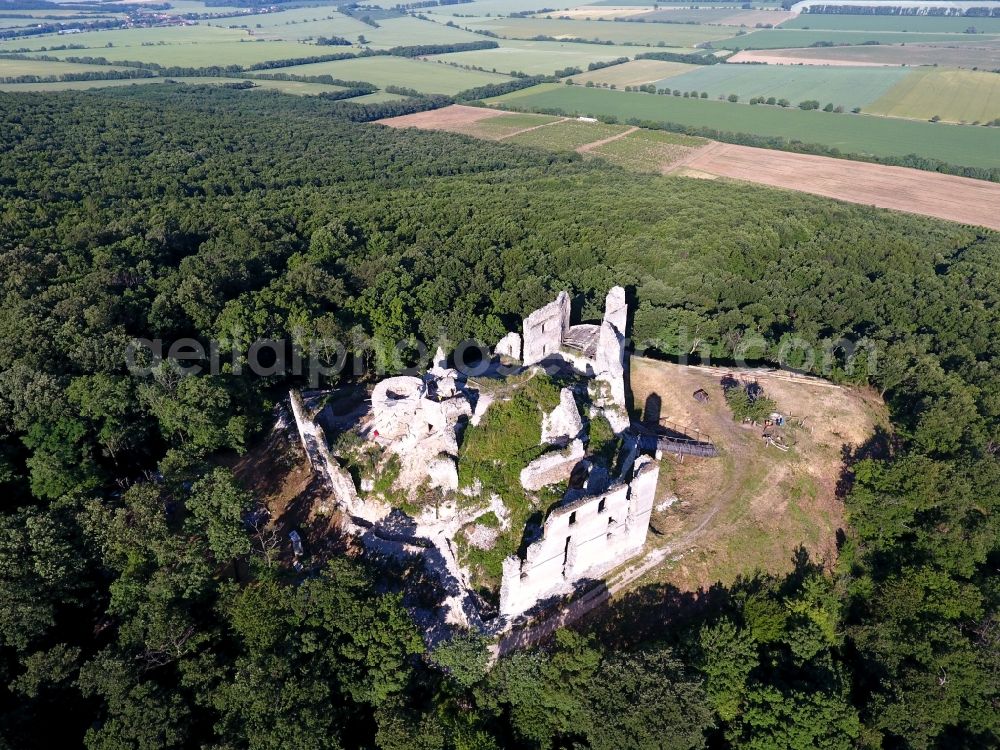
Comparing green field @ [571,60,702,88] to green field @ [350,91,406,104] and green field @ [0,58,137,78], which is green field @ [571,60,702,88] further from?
green field @ [0,58,137,78]

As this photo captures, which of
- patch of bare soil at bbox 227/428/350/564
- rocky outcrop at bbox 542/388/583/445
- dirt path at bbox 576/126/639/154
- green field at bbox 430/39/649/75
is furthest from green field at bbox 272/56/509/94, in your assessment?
rocky outcrop at bbox 542/388/583/445

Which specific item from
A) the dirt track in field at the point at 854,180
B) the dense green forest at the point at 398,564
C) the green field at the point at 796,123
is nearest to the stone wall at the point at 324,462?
the dense green forest at the point at 398,564

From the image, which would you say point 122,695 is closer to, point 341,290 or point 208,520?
point 208,520

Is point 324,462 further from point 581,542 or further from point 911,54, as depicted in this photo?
point 911,54

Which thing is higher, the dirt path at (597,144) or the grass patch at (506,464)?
the dirt path at (597,144)

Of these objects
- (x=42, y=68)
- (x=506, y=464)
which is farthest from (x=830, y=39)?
(x=506, y=464)

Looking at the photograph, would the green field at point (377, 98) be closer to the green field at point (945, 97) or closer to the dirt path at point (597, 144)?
the dirt path at point (597, 144)

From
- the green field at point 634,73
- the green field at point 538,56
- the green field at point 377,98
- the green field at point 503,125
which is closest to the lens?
the green field at point 503,125

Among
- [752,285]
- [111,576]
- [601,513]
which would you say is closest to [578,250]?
[752,285]
